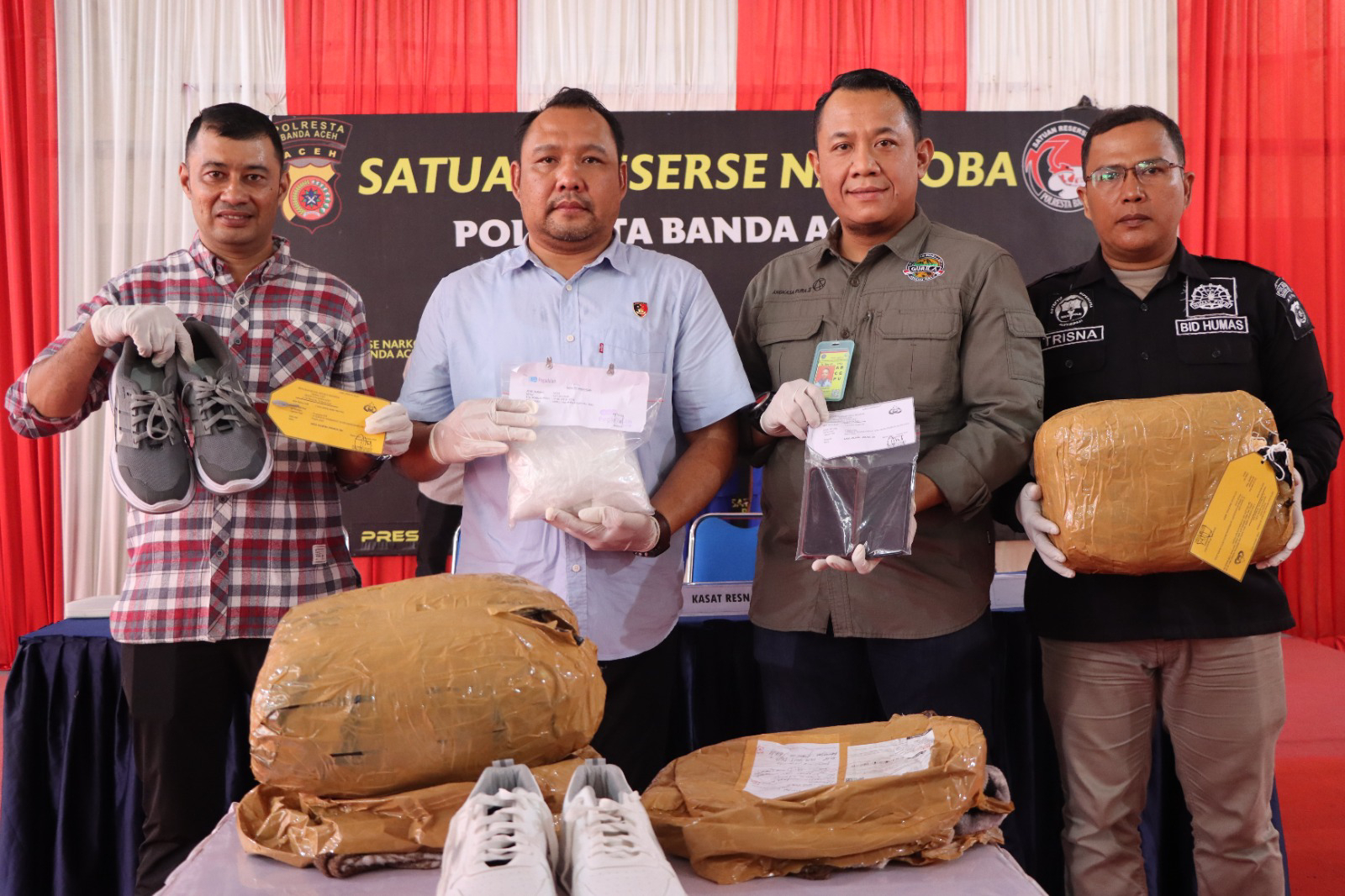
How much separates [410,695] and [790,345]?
116 cm

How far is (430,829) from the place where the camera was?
1.06 meters

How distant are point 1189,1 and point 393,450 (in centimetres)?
514

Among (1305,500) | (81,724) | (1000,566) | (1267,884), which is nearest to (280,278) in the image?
(81,724)

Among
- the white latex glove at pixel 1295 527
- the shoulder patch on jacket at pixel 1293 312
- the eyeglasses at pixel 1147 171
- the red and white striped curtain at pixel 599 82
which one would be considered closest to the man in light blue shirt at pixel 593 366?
the eyeglasses at pixel 1147 171

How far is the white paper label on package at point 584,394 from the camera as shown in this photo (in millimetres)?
1648

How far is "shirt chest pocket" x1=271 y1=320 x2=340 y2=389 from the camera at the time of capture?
1983mm

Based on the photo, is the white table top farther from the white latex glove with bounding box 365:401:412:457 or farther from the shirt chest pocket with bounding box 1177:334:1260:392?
the shirt chest pocket with bounding box 1177:334:1260:392

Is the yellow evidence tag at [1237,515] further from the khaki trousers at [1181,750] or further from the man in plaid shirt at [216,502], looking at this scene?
the man in plaid shirt at [216,502]

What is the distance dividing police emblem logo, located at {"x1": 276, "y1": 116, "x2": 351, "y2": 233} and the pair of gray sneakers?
2.80 meters

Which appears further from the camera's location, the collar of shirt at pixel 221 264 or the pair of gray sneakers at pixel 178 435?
the collar of shirt at pixel 221 264

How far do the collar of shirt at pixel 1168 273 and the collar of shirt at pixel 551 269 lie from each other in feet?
3.08

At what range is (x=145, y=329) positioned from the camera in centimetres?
172

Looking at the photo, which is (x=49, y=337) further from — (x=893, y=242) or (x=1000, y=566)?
(x=1000, y=566)

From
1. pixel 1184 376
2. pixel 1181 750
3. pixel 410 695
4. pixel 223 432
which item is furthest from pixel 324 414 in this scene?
pixel 1181 750
